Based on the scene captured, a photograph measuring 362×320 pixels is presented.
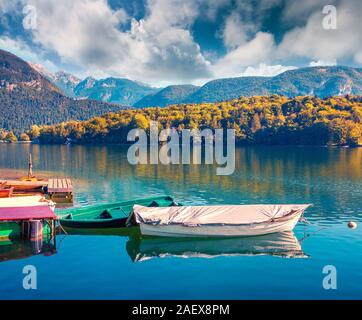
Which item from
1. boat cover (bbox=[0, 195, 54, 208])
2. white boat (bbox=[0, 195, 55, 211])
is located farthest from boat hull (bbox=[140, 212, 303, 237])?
boat cover (bbox=[0, 195, 54, 208])

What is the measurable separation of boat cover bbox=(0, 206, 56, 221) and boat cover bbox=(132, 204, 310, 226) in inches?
259

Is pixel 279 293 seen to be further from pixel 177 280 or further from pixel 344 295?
pixel 177 280

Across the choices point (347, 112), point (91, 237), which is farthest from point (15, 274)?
point (347, 112)

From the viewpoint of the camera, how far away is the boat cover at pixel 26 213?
3013 cm

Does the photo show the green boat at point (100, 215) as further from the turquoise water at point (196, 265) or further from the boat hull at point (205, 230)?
the boat hull at point (205, 230)

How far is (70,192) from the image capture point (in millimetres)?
49344

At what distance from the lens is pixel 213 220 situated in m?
33.1

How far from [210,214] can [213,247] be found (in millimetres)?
3243

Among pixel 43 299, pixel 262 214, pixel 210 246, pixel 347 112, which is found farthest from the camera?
pixel 347 112

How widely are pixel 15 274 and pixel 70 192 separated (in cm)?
2420

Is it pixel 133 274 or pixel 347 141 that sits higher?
pixel 347 141

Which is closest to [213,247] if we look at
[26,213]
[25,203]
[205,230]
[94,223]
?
[205,230]

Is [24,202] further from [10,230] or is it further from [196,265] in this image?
[196,265]

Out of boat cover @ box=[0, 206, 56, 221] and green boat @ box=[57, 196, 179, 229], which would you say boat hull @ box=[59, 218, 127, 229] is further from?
boat cover @ box=[0, 206, 56, 221]
